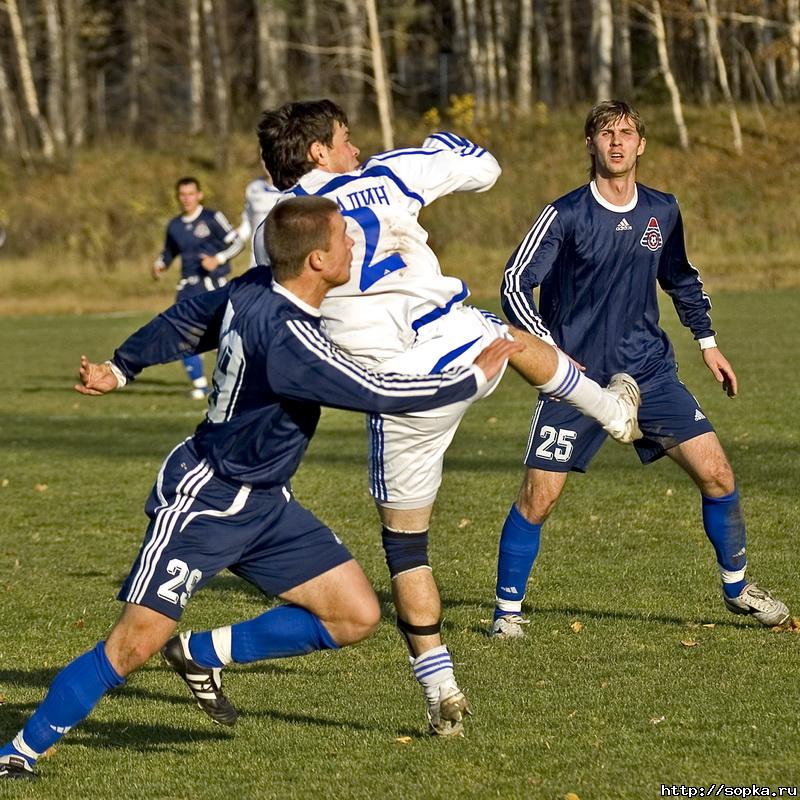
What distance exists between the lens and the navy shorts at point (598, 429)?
6.67 meters

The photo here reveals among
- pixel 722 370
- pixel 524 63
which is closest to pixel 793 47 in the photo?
pixel 524 63

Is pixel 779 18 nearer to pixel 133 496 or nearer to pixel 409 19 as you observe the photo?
pixel 409 19

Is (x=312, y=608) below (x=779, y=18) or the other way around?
the other way around

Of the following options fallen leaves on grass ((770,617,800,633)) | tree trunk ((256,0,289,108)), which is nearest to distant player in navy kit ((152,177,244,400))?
fallen leaves on grass ((770,617,800,633))

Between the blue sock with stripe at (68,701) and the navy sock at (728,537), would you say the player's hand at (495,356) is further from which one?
the navy sock at (728,537)

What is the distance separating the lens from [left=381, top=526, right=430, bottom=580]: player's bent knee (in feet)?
17.7

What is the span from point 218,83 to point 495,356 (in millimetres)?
41242

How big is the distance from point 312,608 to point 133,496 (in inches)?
249

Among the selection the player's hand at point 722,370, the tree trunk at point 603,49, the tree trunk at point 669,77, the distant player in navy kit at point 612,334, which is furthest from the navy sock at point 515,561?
the tree trunk at point 603,49

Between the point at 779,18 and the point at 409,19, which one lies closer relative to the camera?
the point at 779,18

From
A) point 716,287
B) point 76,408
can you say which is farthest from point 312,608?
point 716,287

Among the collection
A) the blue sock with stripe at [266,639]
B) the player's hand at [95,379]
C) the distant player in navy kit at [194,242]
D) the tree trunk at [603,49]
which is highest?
the player's hand at [95,379]

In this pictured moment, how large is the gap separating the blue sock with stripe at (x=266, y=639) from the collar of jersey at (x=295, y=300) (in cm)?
104

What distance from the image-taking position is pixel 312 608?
509cm
